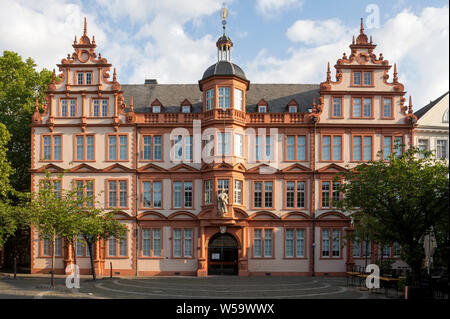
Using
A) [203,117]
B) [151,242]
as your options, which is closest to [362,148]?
[203,117]

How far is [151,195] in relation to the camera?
4553cm

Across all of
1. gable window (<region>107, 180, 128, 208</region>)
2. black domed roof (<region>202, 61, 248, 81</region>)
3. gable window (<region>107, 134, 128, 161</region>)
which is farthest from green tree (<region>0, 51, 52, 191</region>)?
black domed roof (<region>202, 61, 248, 81</region>)

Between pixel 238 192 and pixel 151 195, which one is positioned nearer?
pixel 238 192

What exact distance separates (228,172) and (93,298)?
17437 mm

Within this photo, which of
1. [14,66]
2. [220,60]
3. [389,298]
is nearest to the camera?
[389,298]

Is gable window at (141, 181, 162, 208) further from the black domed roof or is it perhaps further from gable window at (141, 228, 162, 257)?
the black domed roof

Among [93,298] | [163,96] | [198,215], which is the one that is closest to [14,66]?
[163,96]

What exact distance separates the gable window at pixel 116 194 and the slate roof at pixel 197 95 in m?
6.55

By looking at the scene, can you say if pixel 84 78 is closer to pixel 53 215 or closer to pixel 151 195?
pixel 151 195

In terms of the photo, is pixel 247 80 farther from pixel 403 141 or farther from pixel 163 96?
pixel 403 141

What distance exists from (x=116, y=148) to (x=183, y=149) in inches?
218

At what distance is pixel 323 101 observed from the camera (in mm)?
45719

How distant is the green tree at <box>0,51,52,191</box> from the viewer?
4956 centimetres
